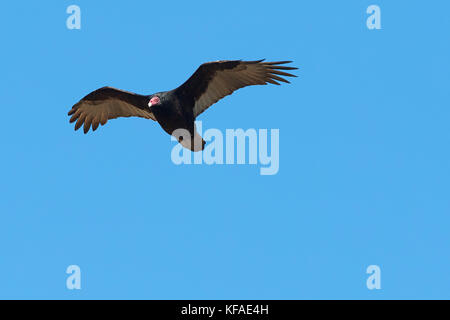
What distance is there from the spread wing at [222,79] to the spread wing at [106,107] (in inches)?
39.7

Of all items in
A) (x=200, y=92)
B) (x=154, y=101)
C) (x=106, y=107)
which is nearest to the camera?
(x=154, y=101)

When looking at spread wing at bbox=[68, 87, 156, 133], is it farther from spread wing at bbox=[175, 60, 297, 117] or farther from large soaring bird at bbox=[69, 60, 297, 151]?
spread wing at bbox=[175, 60, 297, 117]

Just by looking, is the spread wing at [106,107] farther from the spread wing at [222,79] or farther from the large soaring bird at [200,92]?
the spread wing at [222,79]

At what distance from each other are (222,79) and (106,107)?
7.94 feet

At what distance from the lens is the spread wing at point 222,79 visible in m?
11.1

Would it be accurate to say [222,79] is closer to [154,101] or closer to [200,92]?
[200,92]

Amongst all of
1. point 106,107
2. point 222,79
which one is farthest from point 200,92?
point 106,107

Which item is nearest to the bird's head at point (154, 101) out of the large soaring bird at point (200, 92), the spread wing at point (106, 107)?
the large soaring bird at point (200, 92)

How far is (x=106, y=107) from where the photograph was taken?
12.6 m

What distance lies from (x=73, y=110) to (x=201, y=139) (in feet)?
8.82

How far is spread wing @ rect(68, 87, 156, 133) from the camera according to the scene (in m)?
12.2

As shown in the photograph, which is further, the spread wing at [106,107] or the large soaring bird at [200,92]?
the spread wing at [106,107]

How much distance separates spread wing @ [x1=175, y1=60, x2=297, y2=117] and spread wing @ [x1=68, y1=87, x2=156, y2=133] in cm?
101
